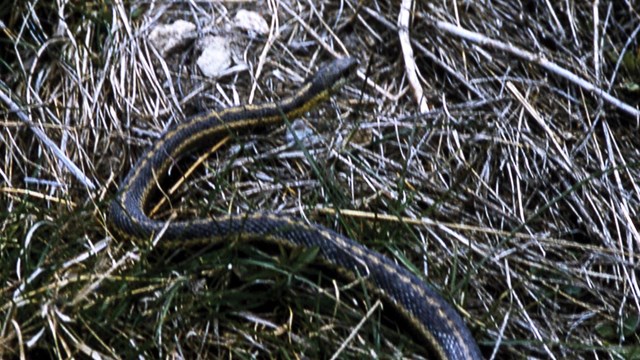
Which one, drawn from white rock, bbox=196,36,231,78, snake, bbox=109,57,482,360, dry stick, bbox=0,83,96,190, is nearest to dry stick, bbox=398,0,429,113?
snake, bbox=109,57,482,360

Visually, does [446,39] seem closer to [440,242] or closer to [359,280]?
[440,242]

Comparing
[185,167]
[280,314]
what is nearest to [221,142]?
[185,167]

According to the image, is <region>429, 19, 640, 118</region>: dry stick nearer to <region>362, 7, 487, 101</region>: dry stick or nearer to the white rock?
<region>362, 7, 487, 101</region>: dry stick

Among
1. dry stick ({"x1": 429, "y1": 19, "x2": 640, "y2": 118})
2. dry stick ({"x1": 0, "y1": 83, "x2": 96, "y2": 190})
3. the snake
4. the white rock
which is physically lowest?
the snake

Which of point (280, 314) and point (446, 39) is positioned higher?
point (446, 39)

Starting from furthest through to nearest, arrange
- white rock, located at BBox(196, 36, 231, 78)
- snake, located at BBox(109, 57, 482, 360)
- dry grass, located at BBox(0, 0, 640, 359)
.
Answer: white rock, located at BBox(196, 36, 231, 78), snake, located at BBox(109, 57, 482, 360), dry grass, located at BBox(0, 0, 640, 359)

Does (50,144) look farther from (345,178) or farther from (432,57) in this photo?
(432,57)

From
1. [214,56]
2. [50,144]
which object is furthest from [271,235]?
[214,56]

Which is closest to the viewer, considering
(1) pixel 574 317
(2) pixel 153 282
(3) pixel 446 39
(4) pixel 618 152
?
(2) pixel 153 282
